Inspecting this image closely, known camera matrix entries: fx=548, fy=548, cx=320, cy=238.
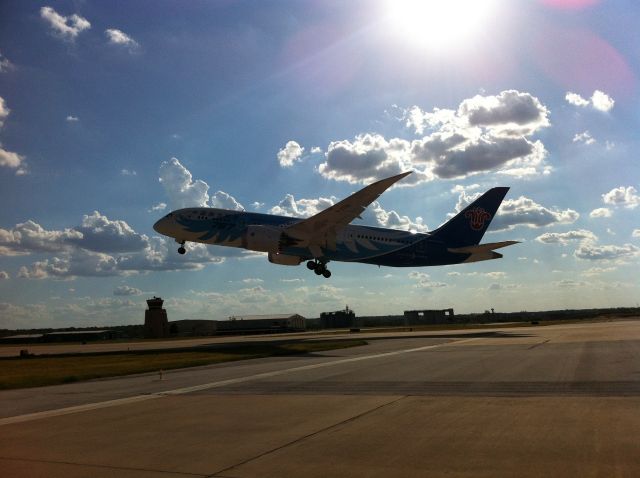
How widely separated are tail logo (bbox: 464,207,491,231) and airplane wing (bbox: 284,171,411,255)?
14.5m

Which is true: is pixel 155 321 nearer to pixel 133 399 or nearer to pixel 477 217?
pixel 477 217

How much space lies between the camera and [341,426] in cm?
930

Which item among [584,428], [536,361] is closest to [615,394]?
[584,428]

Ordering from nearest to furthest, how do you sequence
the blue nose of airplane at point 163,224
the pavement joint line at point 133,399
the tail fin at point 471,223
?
the pavement joint line at point 133,399, the blue nose of airplane at point 163,224, the tail fin at point 471,223

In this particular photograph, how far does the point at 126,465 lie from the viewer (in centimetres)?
741

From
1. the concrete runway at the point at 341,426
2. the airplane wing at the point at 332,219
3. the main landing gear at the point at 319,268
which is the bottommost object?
the concrete runway at the point at 341,426

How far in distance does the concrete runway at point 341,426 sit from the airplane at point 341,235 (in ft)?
82.2

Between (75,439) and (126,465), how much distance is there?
88.0 inches

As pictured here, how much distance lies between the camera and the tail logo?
172ft

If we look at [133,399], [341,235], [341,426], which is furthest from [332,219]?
[341,426]

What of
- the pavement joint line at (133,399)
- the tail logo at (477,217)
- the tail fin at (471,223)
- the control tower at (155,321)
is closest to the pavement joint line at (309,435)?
the pavement joint line at (133,399)

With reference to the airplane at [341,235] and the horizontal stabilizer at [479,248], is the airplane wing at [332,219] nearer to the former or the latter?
the airplane at [341,235]

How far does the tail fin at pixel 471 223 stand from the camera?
51625 millimetres

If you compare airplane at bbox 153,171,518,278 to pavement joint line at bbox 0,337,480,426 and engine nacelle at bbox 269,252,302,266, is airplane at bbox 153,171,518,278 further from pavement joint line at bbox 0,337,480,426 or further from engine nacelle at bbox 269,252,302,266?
pavement joint line at bbox 0,337,480,426
